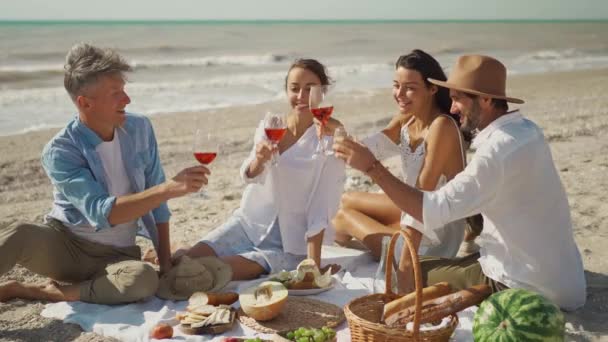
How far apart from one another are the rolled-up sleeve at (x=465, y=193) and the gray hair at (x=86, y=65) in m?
2.54

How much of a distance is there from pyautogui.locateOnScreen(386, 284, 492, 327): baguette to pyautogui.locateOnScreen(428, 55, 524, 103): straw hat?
1263mm

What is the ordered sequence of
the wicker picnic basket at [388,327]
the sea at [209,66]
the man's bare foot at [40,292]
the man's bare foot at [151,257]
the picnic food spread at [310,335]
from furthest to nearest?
the sea at [209,66] → the man's bare foot at [151,257] → the man's bare foot at [40,292] → the picnic food spread at [310,335] → the wicker picnic basket at [388,327]

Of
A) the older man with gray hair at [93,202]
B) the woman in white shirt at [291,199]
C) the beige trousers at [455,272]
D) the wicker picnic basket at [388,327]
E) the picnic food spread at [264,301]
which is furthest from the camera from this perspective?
the woman in white shirt at [291,199]

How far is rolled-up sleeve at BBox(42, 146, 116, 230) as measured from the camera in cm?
480

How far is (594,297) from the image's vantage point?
5047 mm

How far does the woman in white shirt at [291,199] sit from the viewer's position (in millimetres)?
5566

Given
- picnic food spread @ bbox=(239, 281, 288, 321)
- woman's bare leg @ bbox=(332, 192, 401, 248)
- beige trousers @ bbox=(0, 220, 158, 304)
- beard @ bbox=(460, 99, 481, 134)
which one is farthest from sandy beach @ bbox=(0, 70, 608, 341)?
woman's bare leg @ bbox=(332, 192, 401, 248)

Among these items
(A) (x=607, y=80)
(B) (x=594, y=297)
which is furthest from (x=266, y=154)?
(A) (x=607, y=80)

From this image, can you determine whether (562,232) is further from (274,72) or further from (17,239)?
(274,72)

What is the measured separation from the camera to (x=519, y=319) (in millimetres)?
3717

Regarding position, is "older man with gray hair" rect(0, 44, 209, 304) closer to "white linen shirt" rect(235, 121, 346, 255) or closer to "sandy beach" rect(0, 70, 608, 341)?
"sandy beach" rect(0, 70, 608, 341)

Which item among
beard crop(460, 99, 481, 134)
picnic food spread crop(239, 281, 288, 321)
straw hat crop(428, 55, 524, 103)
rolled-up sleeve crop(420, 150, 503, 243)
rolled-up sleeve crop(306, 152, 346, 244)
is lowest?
picnic food spread crop(239, 281, 288, 321)

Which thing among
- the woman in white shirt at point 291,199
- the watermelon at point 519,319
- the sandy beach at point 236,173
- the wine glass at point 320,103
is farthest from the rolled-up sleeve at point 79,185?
the watermelon at point 519,319

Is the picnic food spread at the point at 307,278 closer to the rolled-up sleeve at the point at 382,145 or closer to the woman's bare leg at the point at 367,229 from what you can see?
the woman's bare leg at the point at 367,229
